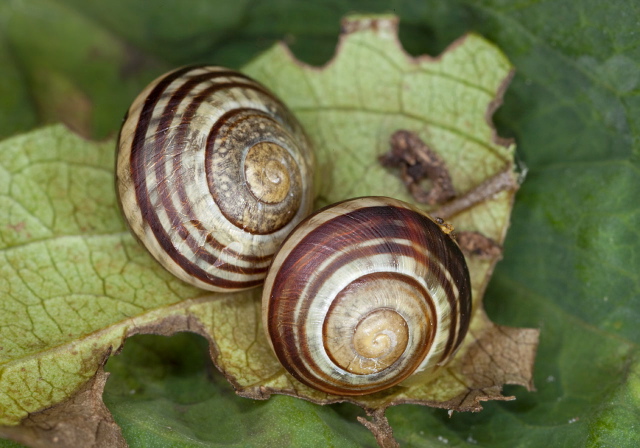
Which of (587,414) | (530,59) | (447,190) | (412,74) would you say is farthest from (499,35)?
(587,414)

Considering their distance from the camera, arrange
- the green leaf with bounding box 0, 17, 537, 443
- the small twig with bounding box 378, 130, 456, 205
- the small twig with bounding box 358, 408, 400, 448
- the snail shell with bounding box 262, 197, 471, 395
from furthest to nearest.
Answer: the small twig with bounding box 378, 130, 456, 205 < the green leaf with bounding box 0, 17, 537, 443 < the small twig with bounding box 358, 408, 400, 448 < the snail shell with bounding box 262, 197, 471, 395

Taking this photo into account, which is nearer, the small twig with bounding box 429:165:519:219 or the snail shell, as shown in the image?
the snail shell

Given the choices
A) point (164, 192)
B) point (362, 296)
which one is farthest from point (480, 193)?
point (164, 192)

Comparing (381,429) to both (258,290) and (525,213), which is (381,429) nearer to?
(258,290)

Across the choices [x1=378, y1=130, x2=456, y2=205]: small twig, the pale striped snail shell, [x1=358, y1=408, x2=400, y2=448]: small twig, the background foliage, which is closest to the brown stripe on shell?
the pale striped snail shell

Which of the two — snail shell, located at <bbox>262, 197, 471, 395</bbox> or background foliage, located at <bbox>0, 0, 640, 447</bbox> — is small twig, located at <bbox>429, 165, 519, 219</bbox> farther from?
snail shell, located at <bbox>262, 197, 471, 395</bbox>

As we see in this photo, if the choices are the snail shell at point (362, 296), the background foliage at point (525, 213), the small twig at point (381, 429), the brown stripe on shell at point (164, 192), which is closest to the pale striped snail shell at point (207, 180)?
the brown stripe on shell at point (164, 192)

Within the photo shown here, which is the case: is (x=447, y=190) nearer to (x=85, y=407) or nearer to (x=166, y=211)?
(x=166, y=211)

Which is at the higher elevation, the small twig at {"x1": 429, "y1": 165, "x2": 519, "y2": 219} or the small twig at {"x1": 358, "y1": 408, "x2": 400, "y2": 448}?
the small twig at {"x1": 429, "y1": 165, "x2": 519, "y2": 219}
